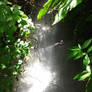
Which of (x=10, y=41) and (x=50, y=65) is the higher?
(x=50, y=65)

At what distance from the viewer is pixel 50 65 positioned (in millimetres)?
2357

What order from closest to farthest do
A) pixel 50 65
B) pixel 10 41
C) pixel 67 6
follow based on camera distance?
1. pixel 67 6
2. pixel 10 41
3. pixel 50 65

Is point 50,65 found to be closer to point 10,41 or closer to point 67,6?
point 10,41

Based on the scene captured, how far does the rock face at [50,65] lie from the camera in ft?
6.82

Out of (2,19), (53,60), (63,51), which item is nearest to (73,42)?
(63,51)

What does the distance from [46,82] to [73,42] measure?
0.74 m

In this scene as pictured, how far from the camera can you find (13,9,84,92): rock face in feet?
6.82

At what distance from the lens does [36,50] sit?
2.08 m

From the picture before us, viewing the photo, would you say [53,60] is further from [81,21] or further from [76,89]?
[81,21]

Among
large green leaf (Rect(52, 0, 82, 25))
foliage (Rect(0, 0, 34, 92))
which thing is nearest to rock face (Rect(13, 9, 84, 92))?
foliage (Rect(0, 0, 34, 92))

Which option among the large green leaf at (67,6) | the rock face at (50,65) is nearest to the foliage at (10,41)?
the large green leaf at (67,6)

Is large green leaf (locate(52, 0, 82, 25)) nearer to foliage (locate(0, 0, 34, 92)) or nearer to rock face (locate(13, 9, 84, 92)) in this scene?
foliage (locate(0, 0, 34, 92))

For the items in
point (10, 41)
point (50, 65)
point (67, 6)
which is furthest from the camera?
point (50, 65)

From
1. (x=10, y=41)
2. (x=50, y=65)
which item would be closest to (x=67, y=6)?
(x=10, y=41)
